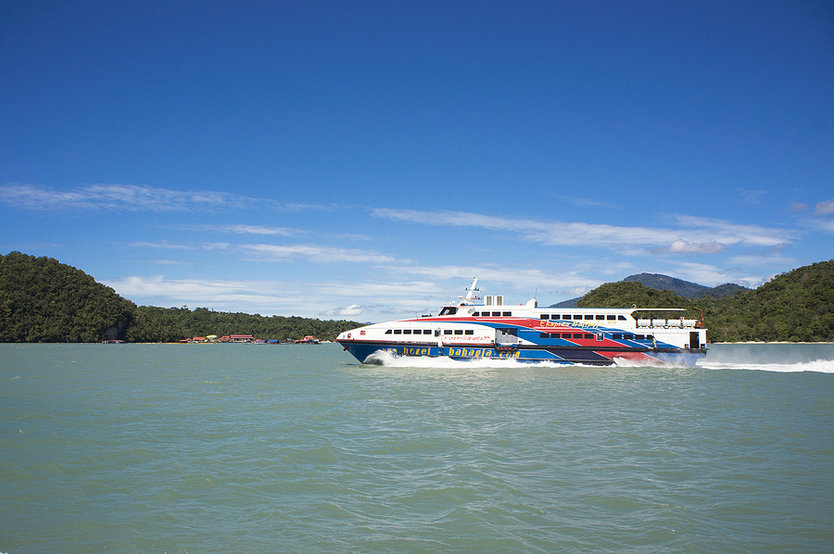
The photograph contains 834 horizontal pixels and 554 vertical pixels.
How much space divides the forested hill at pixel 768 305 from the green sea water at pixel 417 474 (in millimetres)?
105137

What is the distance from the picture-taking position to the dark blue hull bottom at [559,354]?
123 ft

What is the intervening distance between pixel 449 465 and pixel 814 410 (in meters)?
15.3

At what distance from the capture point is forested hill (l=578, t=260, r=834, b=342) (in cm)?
11100

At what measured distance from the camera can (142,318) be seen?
148375 mm

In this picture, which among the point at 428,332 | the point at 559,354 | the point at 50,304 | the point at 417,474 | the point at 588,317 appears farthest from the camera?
the point at 50,304

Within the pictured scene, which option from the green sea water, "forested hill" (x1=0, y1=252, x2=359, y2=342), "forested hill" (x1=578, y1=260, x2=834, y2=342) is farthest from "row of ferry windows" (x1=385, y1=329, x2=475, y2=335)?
"forested hill" (x1=0, y1=252, x2=359, y2=342)

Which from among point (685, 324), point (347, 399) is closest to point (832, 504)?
point (347, 399)

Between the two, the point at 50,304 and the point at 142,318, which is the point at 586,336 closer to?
the point at 50,304

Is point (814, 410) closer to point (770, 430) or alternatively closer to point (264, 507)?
point (770, 430)

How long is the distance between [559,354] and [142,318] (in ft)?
451

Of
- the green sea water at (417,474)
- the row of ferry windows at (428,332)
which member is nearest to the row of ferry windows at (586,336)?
the row of ferry windows at (428,332)

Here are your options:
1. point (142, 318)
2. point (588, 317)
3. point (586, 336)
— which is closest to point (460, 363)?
point (586, 336)

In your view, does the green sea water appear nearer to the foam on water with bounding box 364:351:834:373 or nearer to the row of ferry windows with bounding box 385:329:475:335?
the foam on water with bounding box 364:351:834:373

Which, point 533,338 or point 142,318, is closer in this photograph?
point 533,338
